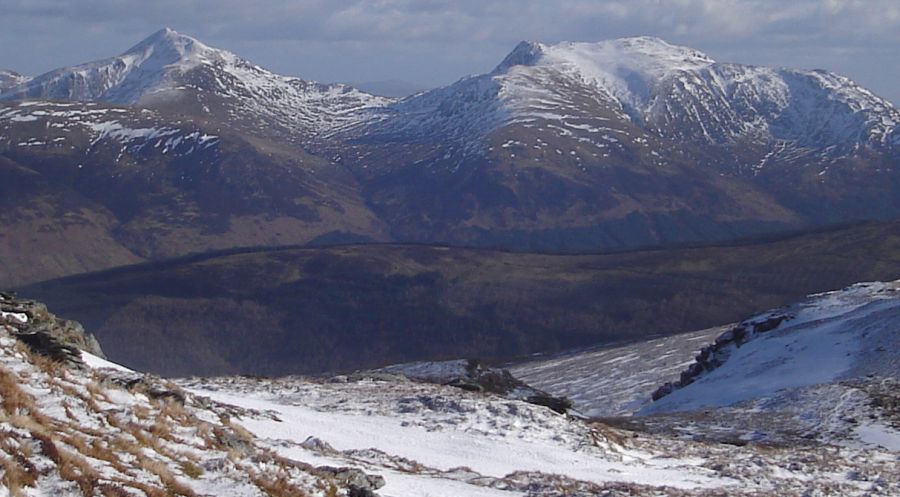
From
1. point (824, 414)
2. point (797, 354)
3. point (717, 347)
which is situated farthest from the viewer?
point (717, 347)

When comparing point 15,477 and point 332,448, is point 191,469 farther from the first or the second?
point 332,448

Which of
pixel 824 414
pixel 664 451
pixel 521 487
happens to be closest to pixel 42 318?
pixel 521 487

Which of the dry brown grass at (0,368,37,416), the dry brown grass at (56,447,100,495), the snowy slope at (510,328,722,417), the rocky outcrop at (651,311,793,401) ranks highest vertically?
the dry brown grass at (0,368,37,416)

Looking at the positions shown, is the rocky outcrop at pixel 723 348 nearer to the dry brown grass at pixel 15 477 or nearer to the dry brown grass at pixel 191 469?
the dry brown grass at pixel 191 469

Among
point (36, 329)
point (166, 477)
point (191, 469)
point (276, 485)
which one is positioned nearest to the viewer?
point (166, 477)

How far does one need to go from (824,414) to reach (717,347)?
121 ft

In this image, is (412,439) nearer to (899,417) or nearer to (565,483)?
(565,483)

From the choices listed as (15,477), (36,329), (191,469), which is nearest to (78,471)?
(15,477)

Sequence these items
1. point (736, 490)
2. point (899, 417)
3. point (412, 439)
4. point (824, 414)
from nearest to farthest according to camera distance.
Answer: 1. point (736, 490)
2. point (412, 439)
3. point (899, 417)
4. point (824, 414)

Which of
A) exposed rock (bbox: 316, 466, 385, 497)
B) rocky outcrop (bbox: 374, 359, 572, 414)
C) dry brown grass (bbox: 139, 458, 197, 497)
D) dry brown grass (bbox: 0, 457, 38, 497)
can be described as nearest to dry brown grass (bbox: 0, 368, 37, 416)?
dry brown grass (bbox: 139, 458, 197, 497)

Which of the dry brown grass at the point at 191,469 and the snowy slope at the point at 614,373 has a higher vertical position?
the dry brown grass at the point at 191,469

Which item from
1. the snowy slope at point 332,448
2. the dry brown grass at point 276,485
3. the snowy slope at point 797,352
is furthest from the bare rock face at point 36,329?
the snowy slope at point 797,352

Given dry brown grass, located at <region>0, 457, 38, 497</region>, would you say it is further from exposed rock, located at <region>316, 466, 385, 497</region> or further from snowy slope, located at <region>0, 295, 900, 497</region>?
exposed rock, located at <region>316, 466, 385, 497</region>

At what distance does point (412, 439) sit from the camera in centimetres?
3459
